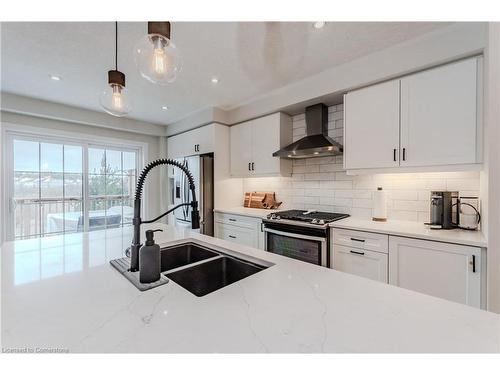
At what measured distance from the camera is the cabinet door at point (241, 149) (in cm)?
324

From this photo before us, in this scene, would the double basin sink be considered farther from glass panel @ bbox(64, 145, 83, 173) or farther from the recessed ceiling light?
glass panel @ bbox(64, 145, 83, 173)

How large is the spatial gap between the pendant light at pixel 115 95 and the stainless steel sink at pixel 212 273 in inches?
43.6

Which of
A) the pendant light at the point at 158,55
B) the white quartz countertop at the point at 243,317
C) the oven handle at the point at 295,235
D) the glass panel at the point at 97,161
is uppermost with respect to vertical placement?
the pendant light at the point at 158,55

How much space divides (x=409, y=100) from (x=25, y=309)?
2.61 m

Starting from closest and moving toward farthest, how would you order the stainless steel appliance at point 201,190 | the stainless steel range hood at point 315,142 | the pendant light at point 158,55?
the pendant light at point 158,55 → the stainless steel range hood at point 315,142 → the stainless steel appliance at point 201,190

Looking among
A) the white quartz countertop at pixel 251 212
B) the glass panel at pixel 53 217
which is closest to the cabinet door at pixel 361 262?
the white quartz countertop at pixel 251 212

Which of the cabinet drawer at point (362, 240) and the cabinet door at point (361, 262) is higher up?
the cabinet drawer at point (362, 240)

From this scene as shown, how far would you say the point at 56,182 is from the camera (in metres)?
3.32

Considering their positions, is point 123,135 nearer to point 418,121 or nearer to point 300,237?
point 300,237

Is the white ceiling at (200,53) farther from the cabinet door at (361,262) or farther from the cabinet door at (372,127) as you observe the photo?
the cabinet door at (361,262)

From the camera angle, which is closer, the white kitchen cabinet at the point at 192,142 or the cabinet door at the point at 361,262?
the cabinet door at the point at 361,262

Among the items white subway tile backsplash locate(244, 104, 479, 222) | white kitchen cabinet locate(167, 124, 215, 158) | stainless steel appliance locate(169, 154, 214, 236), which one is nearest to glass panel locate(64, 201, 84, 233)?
stainless steel appliance locate(169, 154, 214, 236)

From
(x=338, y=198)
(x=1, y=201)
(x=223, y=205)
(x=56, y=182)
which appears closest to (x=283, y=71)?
(x=338, y=198)
